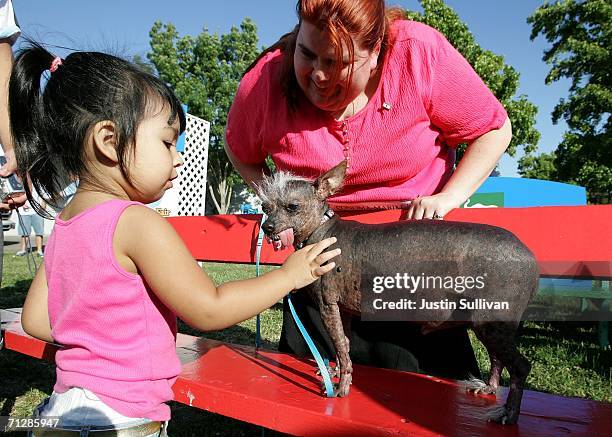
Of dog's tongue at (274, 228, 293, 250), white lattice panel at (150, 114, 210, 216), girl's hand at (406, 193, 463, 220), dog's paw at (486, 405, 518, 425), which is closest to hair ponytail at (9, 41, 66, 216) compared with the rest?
dog's tongue at (274, 228, 293, 250)

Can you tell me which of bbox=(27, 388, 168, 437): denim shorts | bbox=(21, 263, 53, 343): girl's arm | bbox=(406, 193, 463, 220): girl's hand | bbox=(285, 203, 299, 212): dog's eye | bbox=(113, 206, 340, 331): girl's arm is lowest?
bbox=(27, 388, 168, 437): denim shorts

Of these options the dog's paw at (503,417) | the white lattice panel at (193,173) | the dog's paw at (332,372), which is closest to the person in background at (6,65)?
the dog's paw at (332,372)

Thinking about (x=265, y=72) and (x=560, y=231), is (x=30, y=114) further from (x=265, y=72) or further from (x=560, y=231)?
(x=560, y=231)

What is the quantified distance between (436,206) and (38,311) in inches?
66.4

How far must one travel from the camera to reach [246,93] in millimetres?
2514

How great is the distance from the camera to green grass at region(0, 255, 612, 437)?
3.82 m

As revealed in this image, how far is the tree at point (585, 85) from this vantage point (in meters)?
17.0

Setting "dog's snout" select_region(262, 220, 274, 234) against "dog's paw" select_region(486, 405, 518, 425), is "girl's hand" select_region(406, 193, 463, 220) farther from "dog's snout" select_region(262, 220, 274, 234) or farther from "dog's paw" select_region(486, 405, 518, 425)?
"dog's paw" select_region(486, 405, 518, 425)

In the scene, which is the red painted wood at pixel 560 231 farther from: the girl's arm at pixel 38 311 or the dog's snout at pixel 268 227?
the girl's arm at pixel 38 311

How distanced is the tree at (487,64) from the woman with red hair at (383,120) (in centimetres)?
1745

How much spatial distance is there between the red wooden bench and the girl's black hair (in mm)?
1029

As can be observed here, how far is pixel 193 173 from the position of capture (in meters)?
12.1

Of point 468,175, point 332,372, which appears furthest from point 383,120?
point 332,372

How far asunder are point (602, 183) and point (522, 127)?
4012mm
